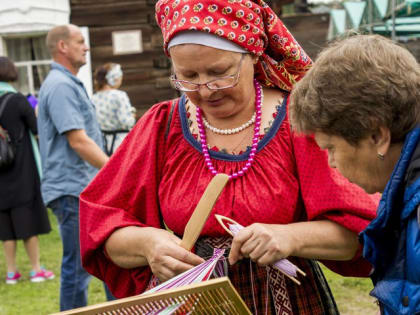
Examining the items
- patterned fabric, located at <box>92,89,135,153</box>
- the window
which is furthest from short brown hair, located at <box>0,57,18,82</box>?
the window

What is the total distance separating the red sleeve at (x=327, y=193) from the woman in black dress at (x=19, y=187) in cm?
383

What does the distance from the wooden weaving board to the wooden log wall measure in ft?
25.6

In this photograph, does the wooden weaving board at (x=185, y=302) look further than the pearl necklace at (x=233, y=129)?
No

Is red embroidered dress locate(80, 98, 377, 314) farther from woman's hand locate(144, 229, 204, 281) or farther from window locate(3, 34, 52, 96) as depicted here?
window locate(3, 34, 52, 96)

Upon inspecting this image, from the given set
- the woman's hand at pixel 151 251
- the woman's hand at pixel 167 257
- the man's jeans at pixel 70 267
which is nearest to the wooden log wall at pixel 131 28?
the man's jeans at pixel 70 267

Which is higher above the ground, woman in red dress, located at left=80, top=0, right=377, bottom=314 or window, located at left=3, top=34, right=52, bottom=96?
woman in red dress, located at left=80, top=0, right=377, bottom=314

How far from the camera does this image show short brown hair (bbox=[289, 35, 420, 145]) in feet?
4.85

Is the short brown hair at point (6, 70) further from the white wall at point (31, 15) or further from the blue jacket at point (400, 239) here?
the blue jacket at point (400, 239)

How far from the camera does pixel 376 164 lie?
1573 mm

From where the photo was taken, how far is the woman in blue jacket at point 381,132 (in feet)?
4.66

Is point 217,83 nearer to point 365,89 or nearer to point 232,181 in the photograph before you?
point 232,181

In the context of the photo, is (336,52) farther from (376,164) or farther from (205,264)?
(205,264)

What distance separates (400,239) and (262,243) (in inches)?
16.8

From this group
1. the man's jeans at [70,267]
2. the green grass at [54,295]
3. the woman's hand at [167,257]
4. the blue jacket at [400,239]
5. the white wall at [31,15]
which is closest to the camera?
the blue jacket at [400,239]
